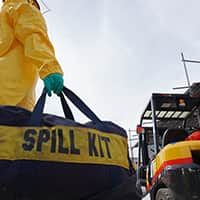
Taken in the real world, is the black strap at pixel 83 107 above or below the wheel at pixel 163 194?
above

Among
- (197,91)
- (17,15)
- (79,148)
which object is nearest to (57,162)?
(79,148)

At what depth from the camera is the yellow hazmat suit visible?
1138mm

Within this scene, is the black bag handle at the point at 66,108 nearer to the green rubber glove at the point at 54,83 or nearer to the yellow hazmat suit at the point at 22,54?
the green rubber glove at the point at 54,83

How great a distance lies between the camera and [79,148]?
82cm

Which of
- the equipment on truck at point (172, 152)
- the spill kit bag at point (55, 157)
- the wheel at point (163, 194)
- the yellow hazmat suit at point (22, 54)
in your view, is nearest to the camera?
the spill kit bag at point (55, 157)

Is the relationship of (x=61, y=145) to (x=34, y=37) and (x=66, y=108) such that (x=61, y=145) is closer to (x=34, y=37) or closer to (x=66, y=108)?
(x=66, y=108)

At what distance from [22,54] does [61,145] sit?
61 cm

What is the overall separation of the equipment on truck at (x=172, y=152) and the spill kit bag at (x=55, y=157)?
0.61 m

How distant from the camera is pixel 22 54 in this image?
4.17 feet

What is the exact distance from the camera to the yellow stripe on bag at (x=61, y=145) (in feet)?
2.52

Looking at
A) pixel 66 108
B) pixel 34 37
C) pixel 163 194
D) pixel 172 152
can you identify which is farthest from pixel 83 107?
pixel 163 194

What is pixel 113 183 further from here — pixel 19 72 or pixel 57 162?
pixel 19 72

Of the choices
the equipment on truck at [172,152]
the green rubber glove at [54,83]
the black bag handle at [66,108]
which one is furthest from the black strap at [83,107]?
the equipment on truck at [172,152]

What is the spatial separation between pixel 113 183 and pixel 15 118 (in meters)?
0.33
